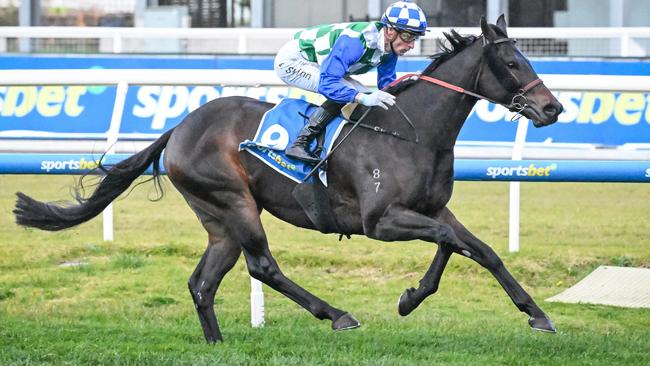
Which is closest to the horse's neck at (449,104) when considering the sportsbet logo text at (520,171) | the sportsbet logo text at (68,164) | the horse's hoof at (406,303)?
the horse's hoof at (406,303)

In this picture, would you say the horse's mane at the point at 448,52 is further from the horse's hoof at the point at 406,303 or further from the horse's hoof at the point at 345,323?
the horse's hoof at the point at 345,323

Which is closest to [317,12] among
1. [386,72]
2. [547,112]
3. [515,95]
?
[386,72]

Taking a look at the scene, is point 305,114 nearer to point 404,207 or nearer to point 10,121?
point 404,207

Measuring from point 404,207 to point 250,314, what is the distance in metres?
1.65

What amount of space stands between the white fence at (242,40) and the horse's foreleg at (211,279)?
4.34m

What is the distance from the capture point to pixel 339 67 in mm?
5367

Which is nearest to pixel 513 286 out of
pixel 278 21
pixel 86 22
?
pixel 278 21

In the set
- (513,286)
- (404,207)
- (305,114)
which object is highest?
(305,114)

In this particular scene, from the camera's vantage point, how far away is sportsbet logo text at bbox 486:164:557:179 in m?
6.09

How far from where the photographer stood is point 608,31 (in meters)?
11.0

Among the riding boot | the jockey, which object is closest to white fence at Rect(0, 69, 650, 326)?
the jockey

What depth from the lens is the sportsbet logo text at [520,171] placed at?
240 inches

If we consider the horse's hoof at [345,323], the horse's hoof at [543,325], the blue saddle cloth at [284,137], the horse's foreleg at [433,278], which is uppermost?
the blue saddle cloth at [284,137]

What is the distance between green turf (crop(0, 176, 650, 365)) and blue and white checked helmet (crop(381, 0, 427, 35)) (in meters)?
1.43
